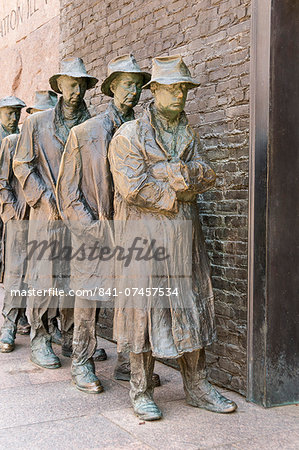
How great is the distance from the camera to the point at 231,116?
4.62m

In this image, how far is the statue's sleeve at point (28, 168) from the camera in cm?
534

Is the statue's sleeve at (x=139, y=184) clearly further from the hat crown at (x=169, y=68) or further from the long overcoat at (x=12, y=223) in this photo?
the long overcoat at (x=12, y=223)

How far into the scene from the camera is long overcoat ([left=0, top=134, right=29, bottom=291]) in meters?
6.05

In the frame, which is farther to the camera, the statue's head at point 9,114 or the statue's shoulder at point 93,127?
the statue's head at point 9,114

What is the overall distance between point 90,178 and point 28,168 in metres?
0.84

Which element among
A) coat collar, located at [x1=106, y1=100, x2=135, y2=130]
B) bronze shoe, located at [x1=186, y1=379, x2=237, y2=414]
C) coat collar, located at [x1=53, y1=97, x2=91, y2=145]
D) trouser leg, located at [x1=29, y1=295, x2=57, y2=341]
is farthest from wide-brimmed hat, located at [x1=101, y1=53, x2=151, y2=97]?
bronze shoe, located at [x1=186, y1=379, x2=237, y2=414]

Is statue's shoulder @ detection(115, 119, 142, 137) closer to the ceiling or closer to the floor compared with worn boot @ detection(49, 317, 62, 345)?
closer to the ceiling

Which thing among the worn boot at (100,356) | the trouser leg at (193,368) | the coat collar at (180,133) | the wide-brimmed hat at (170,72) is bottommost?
the worn boot at (100,356)

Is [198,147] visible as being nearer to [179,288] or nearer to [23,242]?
[179,288]

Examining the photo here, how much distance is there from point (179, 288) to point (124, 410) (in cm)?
87

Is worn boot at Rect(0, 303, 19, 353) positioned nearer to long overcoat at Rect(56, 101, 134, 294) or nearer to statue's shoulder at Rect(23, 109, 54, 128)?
long overcoat at Rect(56, 101, 134, 294)

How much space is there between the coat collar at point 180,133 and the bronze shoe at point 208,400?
1483 mm

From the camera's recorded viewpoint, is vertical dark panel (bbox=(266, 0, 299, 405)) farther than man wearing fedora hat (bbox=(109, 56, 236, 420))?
Yes

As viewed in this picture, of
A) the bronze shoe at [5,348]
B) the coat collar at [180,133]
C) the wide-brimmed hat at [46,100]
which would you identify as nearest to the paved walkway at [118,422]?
the bronze shoe at [5,348]
